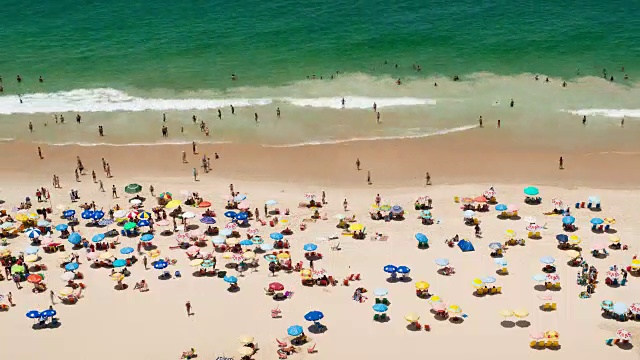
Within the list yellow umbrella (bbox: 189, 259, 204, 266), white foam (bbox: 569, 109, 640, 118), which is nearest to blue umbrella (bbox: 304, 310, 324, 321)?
yellow umbrella (bbox: 189, 259, 204, 266)

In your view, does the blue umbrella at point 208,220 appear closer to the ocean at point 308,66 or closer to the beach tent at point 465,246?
the beach tent at point 465,246

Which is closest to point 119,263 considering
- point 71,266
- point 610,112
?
point 71,266

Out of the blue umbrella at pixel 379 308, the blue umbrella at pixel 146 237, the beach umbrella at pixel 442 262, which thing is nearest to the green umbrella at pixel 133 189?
the blue umbrella at pixel 146 237

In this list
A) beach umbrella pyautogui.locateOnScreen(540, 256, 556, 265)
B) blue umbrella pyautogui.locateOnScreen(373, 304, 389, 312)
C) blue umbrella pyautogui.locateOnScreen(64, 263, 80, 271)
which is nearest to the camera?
blue umbrella pyautogui.locateOnScreen(373, 304, 389, 312)

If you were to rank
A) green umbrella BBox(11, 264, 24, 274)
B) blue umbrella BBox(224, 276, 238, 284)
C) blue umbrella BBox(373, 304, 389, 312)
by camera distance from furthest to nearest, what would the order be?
green umbrella BBox(11, 264, 24, 274), blue umbrella BBox(224, 276, 238, 284), blue umbrella BBox(373, 304, 389, 312)

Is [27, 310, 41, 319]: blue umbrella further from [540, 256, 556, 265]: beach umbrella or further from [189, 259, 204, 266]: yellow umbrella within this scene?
[540, 256, 556, 265]: beach umbrella

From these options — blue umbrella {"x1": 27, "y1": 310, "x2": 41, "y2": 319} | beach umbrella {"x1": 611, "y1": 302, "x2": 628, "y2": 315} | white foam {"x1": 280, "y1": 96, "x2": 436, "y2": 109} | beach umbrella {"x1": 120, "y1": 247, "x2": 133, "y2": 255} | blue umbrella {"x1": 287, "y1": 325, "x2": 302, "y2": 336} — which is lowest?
beach umbrella {"x1": 611, "y1": 302, "x2": 628, "y2": 315}
